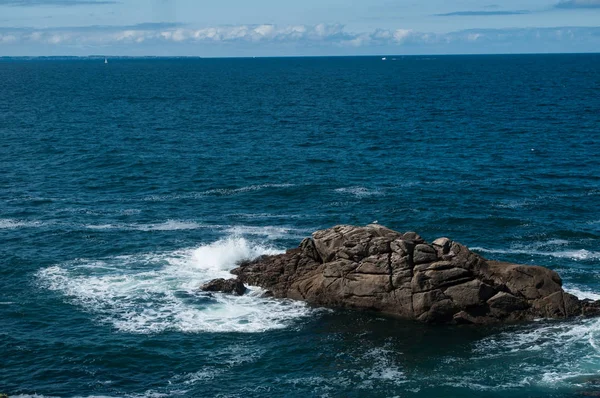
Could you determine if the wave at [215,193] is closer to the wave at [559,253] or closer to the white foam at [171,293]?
the white foam at [171,293]

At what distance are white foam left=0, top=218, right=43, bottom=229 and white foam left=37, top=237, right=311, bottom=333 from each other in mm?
13110

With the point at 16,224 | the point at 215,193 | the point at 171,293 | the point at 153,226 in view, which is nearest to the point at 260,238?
the point at 153,226

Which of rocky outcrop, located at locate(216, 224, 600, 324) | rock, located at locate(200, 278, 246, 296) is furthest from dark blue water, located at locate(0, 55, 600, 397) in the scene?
rocky outcrop, located at locate(216, 224, 600, 324)

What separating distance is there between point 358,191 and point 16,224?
3933 centimetres

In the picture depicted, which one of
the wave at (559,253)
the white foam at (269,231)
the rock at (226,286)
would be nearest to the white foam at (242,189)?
the white foam at (269,231)

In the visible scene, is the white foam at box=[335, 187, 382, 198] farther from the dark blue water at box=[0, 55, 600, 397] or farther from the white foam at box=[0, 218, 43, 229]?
the white foam at box=[0, 218, 43, 229]

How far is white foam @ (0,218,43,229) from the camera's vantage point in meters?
81.2

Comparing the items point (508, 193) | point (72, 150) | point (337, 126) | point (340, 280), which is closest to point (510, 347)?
point (340, 280)

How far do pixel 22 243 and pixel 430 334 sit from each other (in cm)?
4198

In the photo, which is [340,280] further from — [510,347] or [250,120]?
[250,120]

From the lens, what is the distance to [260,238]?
76.9 m

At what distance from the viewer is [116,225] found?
81.9 meters

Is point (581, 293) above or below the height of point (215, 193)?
below

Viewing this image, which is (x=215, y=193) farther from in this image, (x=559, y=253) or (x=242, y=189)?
(x=559, y=253)
